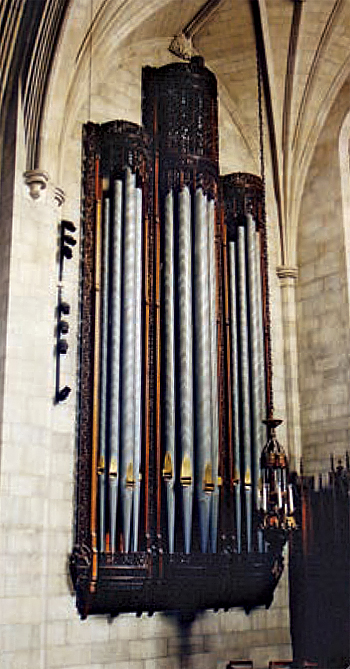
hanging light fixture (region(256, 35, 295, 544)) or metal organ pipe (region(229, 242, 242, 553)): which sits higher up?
metal organ pipe (region(229, 242, 242, 553))

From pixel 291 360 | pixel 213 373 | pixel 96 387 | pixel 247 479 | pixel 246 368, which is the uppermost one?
pixel 291 360

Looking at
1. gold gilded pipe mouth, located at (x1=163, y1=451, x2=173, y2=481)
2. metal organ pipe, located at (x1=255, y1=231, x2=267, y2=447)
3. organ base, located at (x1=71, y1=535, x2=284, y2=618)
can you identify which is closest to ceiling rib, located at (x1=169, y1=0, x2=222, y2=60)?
metal organ pipe, located at (x1=255, y1=231, x2=267, y2=447)

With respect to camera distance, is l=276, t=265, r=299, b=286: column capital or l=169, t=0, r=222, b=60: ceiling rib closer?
l=169, t=0, r=222, b=60: ceiling rib

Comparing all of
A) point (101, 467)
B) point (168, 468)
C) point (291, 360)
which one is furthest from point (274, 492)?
point (291, 360)

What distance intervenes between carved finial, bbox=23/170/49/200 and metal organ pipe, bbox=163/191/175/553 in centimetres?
189

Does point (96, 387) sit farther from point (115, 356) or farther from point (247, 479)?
point (247, 479)

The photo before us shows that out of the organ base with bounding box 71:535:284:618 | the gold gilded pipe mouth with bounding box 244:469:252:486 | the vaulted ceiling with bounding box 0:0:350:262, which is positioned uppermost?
the vaulted ceiling with bounding box 0:0:350:262

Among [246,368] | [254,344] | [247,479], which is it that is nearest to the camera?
[247,479]

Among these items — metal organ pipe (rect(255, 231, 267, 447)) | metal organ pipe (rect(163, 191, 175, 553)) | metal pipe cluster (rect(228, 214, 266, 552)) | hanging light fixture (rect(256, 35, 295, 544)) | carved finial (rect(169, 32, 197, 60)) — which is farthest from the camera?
carved finial (rect(169, 32, 197, 60))

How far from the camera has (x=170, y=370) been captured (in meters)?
10.8

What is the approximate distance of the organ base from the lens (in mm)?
9805

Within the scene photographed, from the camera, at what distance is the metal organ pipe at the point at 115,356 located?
10016mm

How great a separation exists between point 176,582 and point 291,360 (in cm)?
349

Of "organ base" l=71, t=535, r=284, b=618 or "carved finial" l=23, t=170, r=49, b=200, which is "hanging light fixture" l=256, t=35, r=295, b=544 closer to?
"organ base" l=71, t=535, r=284, b=618
